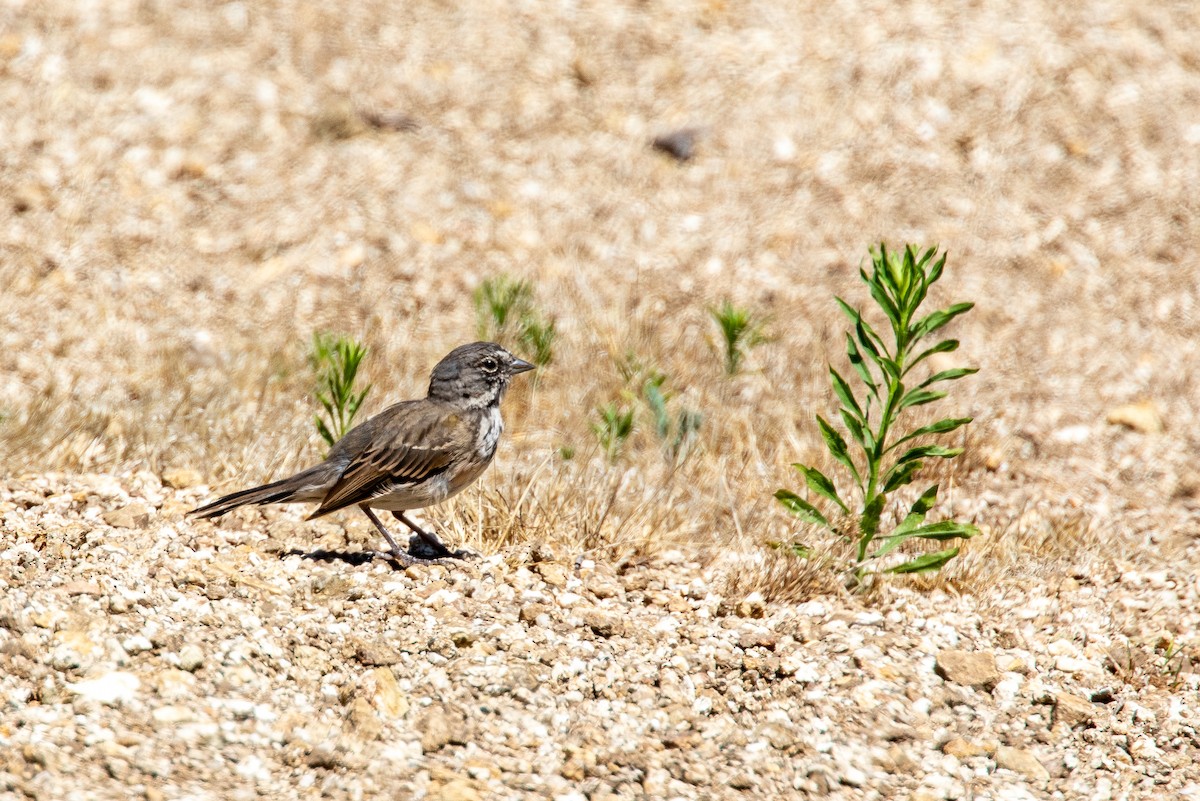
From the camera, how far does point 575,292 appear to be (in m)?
9.61

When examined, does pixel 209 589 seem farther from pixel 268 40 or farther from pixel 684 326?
pixel 268 40

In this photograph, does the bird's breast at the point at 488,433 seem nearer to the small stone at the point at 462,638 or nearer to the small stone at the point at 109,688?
the small stone at the point at 462,638

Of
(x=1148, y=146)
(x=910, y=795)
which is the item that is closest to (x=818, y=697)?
(x=910, y=795)

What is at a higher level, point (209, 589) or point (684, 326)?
point (684, 326)

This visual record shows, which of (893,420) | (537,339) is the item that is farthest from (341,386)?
(893,420)

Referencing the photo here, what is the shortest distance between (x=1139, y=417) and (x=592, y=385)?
11.7 feet

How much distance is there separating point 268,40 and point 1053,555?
25.0ft

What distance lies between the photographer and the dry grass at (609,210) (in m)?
8.36

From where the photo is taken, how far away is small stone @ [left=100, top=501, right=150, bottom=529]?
21.0ft

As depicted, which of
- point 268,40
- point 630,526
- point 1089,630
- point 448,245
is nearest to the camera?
point 1089,630

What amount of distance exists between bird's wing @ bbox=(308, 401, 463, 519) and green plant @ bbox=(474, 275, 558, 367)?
1827mm

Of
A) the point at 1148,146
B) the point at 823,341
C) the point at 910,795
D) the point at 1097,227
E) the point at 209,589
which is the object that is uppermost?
the point at 1148,146

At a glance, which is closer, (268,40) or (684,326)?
(684,326)

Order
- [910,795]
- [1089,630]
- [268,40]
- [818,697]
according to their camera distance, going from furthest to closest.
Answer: [268,40], [1089,630], [818,697], [910,795]
